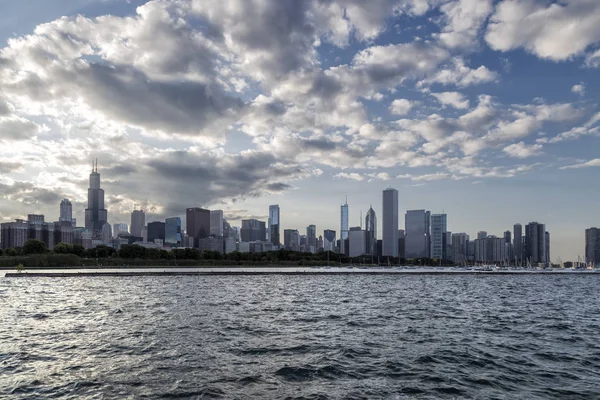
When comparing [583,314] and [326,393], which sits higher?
[326,393]

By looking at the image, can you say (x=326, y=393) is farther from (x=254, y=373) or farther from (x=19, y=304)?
(x=19, y=304)

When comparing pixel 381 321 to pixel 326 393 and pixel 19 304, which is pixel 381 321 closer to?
pixel 326 393

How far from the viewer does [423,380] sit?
24375mm

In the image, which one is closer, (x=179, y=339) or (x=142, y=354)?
(x=142, y=354)

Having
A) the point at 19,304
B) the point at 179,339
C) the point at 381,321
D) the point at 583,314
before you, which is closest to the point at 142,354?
the point at 179,339

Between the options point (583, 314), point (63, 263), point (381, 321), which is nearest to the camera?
point (381, 321)

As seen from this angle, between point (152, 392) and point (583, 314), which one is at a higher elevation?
point (152, 392)

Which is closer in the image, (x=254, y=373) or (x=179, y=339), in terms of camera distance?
(x=254, y=373)

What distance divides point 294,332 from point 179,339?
1063cm

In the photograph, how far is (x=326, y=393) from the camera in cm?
2164

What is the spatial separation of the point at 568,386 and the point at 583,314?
43871mm

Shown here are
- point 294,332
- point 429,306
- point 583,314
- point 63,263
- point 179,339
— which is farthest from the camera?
point 63,263

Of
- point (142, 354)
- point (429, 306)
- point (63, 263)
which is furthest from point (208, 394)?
point (63, 263)

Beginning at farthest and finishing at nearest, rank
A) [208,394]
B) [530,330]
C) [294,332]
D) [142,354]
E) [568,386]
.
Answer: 1. [530,330]
2. [294,332]
3. [142,354]
4. [568,386]
5. [208,394]
